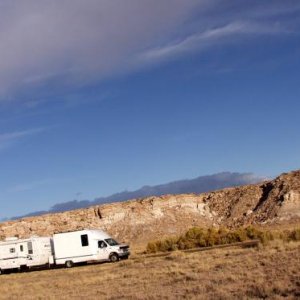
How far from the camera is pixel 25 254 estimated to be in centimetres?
4256

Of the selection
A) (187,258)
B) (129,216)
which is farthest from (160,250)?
(129,216)

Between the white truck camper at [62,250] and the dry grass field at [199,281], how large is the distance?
374 inches

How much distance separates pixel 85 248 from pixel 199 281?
811 inches

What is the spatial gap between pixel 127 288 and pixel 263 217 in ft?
161

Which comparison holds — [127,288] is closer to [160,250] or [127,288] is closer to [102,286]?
[102,286]

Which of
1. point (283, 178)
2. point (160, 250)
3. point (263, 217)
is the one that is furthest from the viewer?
point (283, 178)

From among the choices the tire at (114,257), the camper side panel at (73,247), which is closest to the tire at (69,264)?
the camper side panel at (73,247)

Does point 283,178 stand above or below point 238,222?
above

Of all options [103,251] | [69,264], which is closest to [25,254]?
[69,264]

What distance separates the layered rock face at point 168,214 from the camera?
73.2 meters

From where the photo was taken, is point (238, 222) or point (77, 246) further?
point (238, 222)

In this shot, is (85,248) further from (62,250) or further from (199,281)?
(199,281)

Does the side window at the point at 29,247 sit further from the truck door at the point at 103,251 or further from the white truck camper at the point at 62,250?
the truck door at the point at 103,251

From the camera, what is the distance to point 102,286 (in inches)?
953
